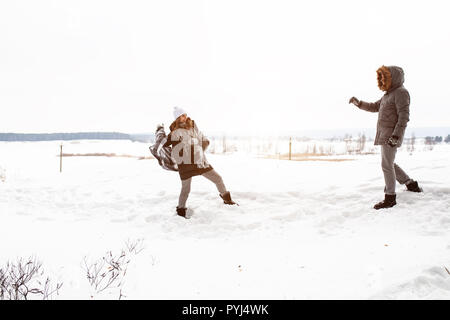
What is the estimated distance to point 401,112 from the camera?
4770 millimetres

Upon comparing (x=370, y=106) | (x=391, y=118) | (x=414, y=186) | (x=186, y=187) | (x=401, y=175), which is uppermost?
(x=370, y=106)

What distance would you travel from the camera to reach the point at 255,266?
347 centimetres

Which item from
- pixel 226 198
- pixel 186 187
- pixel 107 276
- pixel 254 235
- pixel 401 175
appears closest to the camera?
Result: pixel 107 276

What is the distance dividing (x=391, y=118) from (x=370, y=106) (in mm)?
639

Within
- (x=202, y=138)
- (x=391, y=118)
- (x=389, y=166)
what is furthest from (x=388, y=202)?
(x=202, y=138)

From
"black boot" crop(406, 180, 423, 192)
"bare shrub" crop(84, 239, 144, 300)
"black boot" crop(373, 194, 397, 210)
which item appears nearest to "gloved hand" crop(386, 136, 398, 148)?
"black boot" crop(373, 194, 397, 210)

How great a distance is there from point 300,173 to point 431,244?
17.4 feet

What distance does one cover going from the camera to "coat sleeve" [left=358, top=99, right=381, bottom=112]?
17.9 ft

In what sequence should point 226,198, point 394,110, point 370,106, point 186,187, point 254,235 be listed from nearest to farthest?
point 254,235
point 394,110
point 370,106
point 186,187
point 226,198

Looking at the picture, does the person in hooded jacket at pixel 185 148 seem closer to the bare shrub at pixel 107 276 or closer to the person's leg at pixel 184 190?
the person's leg at pixel 184 190

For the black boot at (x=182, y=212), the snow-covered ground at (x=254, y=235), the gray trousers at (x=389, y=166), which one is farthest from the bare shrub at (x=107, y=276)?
the gray trousers at (x=389, y=166)

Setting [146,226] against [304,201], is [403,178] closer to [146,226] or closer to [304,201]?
[304,201]

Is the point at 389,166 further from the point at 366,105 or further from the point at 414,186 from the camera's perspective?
the point at 366,105

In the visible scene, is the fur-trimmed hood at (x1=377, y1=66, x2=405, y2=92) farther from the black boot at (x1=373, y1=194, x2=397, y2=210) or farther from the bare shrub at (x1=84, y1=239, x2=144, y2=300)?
the bare shrub at (x1=84, y1=239, x2=144, y2=300)
